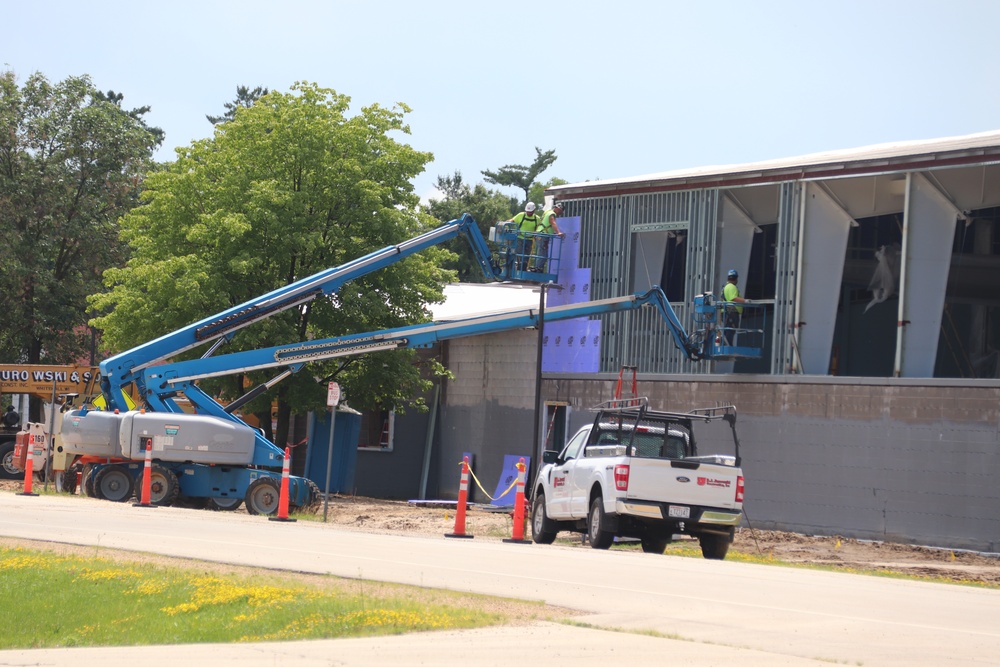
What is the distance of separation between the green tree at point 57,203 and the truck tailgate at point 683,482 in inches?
1344

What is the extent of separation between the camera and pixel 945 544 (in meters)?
24.3

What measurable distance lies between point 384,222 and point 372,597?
78.9 ft

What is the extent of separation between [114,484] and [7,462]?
12.0 metres

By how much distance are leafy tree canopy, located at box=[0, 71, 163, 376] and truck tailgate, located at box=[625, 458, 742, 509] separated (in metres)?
34.2

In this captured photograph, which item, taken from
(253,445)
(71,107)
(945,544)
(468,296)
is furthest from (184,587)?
(71,107)

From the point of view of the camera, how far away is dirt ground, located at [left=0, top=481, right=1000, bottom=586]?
21.0 metres

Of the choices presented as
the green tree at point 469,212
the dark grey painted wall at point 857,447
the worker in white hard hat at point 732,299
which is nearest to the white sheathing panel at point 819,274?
the dark grey painted wall at point 857,447

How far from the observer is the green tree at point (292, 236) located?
34.0 metres

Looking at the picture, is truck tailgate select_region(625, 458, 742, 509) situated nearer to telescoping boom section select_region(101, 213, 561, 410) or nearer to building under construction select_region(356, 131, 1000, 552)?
building under construction select_region(356, 131, 1000, 552)

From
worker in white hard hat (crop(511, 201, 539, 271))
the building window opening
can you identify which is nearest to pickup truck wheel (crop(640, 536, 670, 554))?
worker in white hard hat (crop(511, 201, 539, 271))

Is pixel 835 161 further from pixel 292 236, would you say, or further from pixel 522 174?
pixel 522 174

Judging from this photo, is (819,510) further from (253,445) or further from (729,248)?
(253,445)

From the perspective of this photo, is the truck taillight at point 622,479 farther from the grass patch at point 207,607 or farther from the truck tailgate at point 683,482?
the grass patch at point 207,607

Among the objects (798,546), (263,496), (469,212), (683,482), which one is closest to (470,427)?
(263,496)
